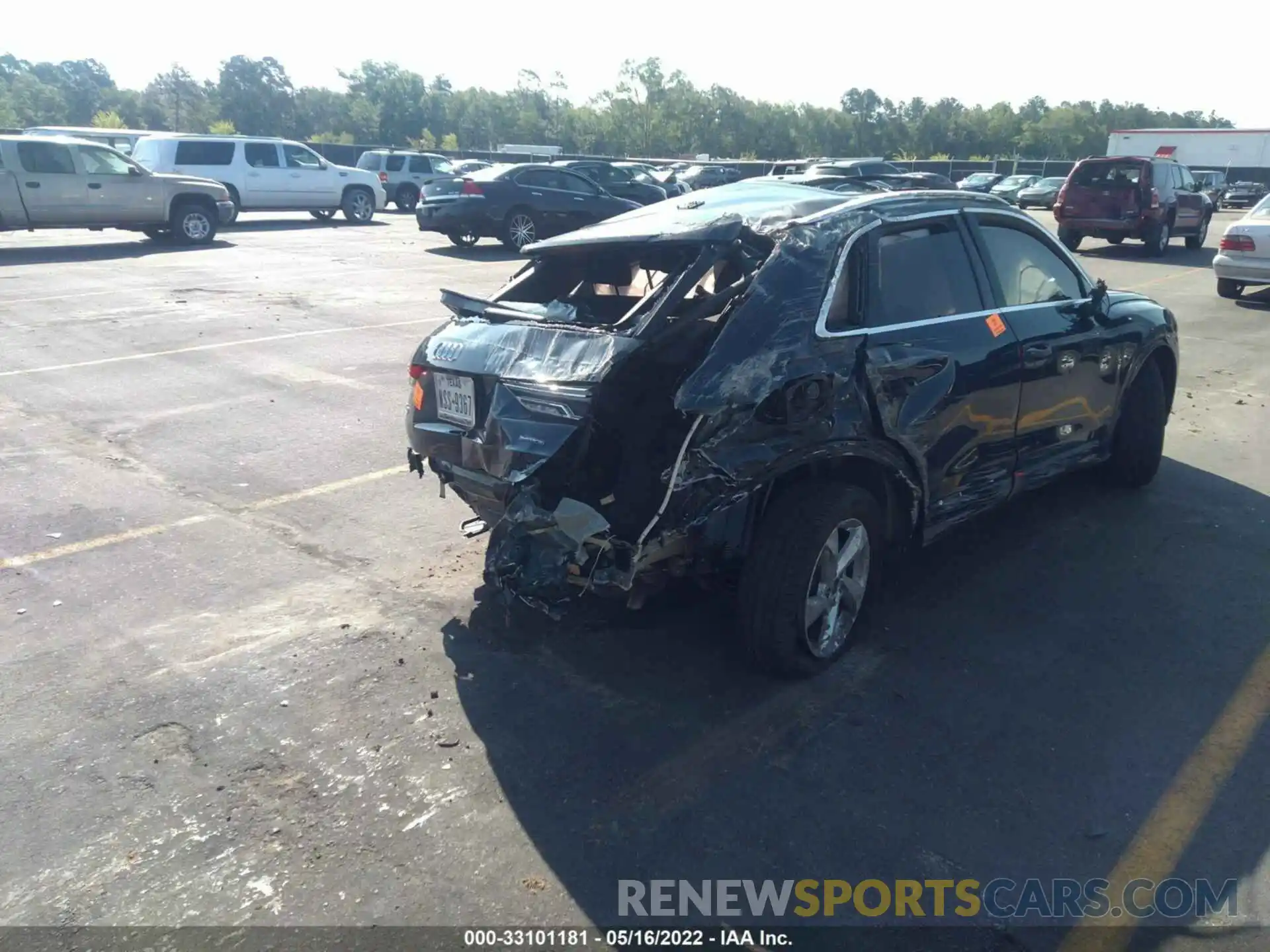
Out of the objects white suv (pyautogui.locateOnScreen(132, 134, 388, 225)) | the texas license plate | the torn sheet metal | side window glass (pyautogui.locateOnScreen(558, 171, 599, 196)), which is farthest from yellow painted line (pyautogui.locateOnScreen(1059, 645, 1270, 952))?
white suv (pyautogui.locateOnScreen(132, 134, 388, 225))

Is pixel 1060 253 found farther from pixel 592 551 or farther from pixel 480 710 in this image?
pixel 480 710

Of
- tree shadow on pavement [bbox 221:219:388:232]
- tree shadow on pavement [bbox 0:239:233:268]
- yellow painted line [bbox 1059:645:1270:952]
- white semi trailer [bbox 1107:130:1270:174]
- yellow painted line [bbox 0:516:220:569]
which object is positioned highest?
white semi trailer [bbox 1107:130:1270:174]

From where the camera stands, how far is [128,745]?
362 cm

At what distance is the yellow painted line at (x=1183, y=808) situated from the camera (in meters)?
2.87

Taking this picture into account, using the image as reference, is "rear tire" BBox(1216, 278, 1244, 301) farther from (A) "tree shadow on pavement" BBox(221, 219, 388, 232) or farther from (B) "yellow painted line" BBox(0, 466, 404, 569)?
(A) "tree shadow on pavement" BBox(221, 219, 388, 232)

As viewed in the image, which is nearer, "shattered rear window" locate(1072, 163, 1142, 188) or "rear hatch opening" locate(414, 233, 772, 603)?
"rear hatch opening" locate(414, 233, 772, 603)

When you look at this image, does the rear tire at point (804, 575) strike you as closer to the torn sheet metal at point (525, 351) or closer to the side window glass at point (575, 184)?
A: the torn sheet metal at point (525, 351)

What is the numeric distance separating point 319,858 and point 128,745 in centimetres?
104

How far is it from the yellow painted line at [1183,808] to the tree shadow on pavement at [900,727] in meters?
0.04

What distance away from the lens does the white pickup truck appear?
56.2 feet

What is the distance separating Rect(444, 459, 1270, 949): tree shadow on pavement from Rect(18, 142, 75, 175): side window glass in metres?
16.8

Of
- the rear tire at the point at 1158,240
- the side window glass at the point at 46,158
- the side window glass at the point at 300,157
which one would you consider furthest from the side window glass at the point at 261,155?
the rear tire at the point at 1158,240

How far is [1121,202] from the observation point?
19.9 metres

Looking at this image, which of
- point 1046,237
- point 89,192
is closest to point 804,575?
point 1046,237
